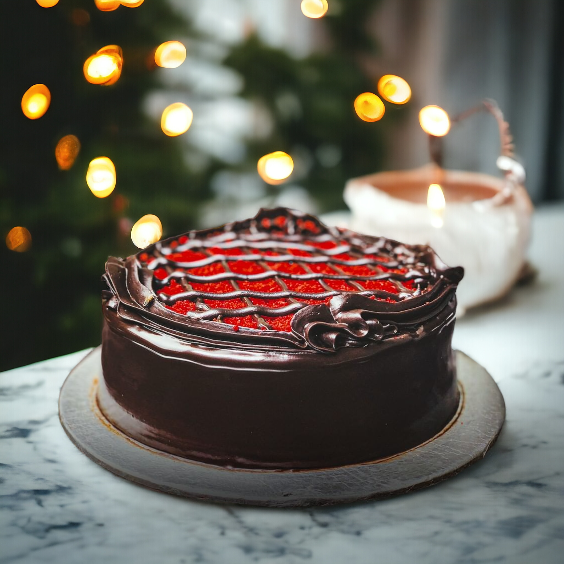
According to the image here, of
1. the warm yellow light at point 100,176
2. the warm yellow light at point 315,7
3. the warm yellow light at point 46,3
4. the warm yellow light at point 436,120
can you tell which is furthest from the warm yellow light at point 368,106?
the warm yellow light at point 46,3

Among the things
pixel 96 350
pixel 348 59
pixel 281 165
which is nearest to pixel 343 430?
pixel 96 350

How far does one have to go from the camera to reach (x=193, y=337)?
0.82 meters

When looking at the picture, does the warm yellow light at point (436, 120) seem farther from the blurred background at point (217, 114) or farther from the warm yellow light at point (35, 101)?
the warm yellow light at point (35, 101)

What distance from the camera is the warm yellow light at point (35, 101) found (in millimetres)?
1455

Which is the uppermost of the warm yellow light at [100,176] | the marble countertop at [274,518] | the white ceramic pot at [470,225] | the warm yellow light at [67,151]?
the warm yellow light at [67,151]

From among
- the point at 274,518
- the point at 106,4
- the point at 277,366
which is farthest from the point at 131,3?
the point at 274,518

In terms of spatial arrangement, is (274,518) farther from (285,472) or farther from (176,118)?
(176,118)

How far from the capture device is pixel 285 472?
2.65ft

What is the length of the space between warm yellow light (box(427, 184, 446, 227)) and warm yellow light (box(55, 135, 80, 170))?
0.83 m

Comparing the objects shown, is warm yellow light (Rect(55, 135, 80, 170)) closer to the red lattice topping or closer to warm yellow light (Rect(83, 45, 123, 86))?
warm yellow light (Rect(83, 45, 123, 86))

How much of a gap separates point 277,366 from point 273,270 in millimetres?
284

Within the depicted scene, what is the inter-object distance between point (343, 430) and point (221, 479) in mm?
156

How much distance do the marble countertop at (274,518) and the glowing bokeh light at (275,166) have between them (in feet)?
3.83

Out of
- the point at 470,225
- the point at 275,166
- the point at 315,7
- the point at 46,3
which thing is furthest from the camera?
the point at 315,7
